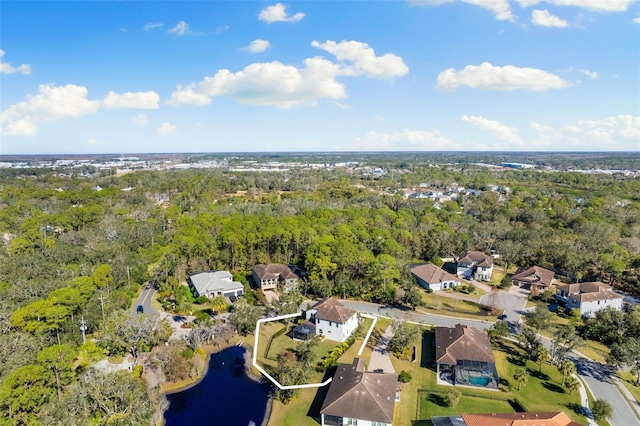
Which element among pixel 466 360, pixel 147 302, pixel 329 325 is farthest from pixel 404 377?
pixel 147 302

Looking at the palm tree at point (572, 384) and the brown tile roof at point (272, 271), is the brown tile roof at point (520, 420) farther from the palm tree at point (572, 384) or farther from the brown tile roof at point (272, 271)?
the brown tile roof at point (272, 271)

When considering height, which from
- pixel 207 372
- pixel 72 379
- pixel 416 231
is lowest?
pixel 207 372

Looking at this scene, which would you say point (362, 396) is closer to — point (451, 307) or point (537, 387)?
point (537, 387)

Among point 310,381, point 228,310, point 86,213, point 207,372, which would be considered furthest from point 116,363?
point 86,213

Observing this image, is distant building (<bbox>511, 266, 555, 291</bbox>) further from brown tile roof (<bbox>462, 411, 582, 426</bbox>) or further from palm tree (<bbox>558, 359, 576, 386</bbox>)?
brown tile roof (<bbox>462, 411, 582, 426</bbox>)

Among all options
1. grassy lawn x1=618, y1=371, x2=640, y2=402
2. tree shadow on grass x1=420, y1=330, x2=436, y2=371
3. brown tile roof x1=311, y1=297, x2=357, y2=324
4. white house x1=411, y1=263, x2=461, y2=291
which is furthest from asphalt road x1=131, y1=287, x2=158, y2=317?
grassy lawn x1=618, y1=371, x2=640, y2=402

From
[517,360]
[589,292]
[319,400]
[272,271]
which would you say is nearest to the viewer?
[319,400]

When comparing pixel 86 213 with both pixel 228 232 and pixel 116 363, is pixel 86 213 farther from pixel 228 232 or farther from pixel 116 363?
pixel 116 363
